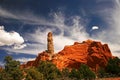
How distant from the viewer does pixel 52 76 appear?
2480 inches

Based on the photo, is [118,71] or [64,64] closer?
[118,71]

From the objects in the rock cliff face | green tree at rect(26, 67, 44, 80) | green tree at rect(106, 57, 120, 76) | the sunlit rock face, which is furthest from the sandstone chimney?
green tree at rect(26, 67, 44, 80)

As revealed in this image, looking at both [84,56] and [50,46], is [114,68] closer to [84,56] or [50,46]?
[84,56]

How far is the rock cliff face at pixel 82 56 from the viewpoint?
147 meters

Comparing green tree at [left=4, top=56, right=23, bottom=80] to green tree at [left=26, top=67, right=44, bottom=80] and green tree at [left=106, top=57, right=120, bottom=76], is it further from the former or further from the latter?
green tree at [left=106, top=57, right=120, bottom=76]

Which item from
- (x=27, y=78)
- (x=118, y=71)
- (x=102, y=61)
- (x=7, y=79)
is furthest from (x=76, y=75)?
(x=102, y=61)

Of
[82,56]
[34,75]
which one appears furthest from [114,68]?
[34,75]

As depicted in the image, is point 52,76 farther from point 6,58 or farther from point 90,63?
point 90,63

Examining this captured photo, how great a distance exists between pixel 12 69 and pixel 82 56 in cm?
10270

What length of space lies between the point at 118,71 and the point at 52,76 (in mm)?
52943

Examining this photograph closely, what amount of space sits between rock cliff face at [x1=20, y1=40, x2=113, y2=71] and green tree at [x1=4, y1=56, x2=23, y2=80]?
281 ft

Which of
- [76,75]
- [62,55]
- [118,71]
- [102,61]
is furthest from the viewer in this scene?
[62,55]

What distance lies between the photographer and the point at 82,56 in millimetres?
155500

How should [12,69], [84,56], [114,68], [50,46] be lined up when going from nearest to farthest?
1. [12,69]
2. [114,68]
3. [84,56]
4. [50,46]
